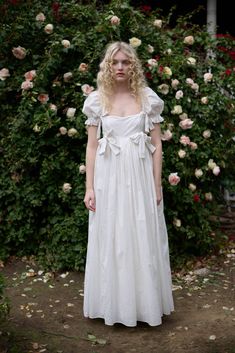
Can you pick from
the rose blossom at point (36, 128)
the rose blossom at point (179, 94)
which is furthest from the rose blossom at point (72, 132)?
the rose blossom at point (179, 94)

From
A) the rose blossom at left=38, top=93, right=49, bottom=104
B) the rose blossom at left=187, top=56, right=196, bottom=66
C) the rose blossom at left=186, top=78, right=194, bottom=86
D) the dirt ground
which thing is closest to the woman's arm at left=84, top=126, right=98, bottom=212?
the dirt ground

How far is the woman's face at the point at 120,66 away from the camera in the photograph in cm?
343

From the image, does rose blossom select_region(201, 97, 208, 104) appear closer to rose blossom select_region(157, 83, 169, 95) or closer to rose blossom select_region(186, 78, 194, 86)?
rose blossom select_region(186, 78, 194, 86)

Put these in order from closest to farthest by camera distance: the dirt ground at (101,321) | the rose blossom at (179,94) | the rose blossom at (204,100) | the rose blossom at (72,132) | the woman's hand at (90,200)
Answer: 1. the dirt ground at (101,321)
2. the woman's hand at (90,200)
3. the rose blossom at (72,132)
4. the rose blossom at (179,94)
5. the rose blossom at (204,100)

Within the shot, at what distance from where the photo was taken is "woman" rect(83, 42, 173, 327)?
3.46 meters

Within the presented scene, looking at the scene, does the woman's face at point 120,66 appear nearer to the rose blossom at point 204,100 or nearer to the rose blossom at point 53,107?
the rose blossom at point 53,107

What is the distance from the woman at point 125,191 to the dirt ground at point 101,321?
0.16 meters

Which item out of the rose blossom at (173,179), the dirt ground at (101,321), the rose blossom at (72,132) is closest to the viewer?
the dirt ground at (101,321)

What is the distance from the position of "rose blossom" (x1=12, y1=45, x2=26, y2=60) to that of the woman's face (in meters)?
1.53

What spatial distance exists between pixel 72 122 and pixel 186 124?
3.29 feet

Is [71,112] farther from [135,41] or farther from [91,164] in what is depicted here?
[91,164]

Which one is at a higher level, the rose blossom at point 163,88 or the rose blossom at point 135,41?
the rose blossom at point 135,41

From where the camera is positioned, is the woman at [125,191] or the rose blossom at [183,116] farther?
the rose blossom at [183,116]

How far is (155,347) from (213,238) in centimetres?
202
